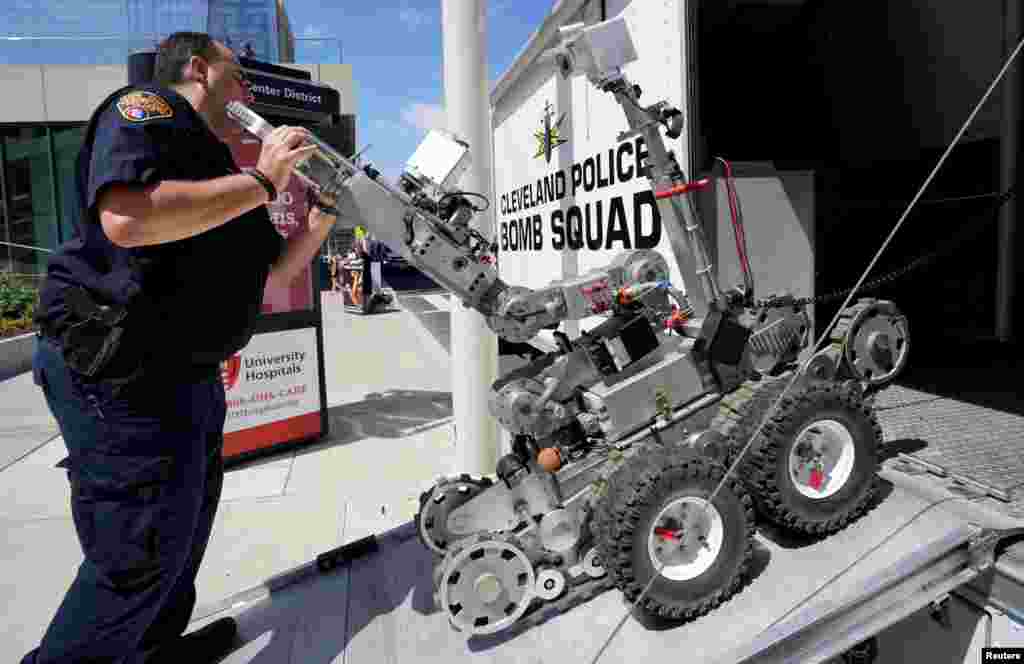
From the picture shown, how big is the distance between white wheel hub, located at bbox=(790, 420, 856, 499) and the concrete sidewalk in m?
0.20

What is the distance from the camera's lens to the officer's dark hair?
2268 millimetres

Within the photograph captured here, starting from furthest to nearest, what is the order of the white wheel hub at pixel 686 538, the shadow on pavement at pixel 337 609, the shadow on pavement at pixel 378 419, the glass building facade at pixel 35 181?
the glass building facade at pixel 35 181 → the shadow on pavement at pixel 378 419 → the shadow on pavement at pixel 337 609 → the white wheel hub at pixel 686 538

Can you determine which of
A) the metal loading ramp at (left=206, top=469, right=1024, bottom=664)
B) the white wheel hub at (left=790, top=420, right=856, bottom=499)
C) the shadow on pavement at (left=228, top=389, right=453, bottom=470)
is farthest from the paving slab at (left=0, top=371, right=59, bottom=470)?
the white wheel hub at (left=790, top=420, right=856, bottom=499)

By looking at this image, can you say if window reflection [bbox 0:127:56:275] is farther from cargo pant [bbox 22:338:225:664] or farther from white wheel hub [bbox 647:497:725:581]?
white wheel hub [bbox 647:497:725:581]

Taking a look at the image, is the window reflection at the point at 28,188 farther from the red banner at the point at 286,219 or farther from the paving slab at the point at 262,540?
the paving slab at the point at 262,540

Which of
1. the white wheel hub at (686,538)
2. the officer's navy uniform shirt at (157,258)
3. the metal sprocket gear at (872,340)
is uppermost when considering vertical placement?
the officer's navy uniform shirt at (157,258)

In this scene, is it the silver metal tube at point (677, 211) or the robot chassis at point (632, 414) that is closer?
the robot chassis at point (632, 414)

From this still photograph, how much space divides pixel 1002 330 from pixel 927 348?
0.59 metres

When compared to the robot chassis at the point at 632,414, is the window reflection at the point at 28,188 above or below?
above

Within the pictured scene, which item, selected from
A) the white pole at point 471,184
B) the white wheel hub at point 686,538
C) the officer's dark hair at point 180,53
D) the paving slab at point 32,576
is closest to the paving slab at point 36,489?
the paving slab at point 32,576

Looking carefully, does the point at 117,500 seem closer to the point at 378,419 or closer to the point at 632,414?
the point at 632,414

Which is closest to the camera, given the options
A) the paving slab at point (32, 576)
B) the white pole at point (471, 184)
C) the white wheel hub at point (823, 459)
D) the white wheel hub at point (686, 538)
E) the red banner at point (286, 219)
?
the white wheel hub at point (686, 538)

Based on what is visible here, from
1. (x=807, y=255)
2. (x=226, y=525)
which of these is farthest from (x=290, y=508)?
(x=807, y=255)

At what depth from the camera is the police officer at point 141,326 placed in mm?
1941
